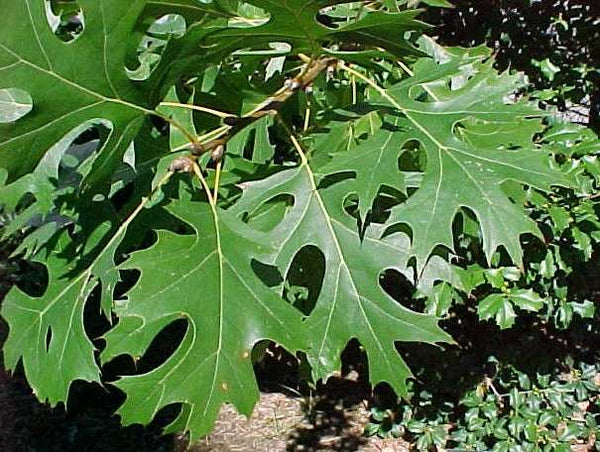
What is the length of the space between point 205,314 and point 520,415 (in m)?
2.48

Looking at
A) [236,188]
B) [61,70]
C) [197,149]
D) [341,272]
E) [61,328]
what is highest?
[61,70]

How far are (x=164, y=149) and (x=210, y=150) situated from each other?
0.46 feet

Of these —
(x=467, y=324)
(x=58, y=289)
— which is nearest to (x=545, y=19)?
(x=467, y=324)

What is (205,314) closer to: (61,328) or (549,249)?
(61,328)

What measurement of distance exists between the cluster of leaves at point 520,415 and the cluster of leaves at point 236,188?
6.40ft

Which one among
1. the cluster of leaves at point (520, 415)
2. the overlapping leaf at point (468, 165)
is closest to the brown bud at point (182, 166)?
the overlapping leaf at point (468, 165)

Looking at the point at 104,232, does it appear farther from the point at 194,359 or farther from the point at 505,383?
the point at 505,383

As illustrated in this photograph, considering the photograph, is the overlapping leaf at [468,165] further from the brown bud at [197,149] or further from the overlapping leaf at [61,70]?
the overlapping leaf at [61,70]

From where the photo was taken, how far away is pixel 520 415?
3709mm

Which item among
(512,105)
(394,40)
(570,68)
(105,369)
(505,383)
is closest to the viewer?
(394,40)

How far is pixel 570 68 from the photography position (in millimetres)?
3527

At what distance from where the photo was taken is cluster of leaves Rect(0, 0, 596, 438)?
56.6 inches

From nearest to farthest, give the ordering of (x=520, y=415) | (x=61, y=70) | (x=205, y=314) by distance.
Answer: (x=61, y=70)
(x=205, y=314)
(x=520, y=415)

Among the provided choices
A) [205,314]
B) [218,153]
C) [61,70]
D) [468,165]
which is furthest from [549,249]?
[61,70]
